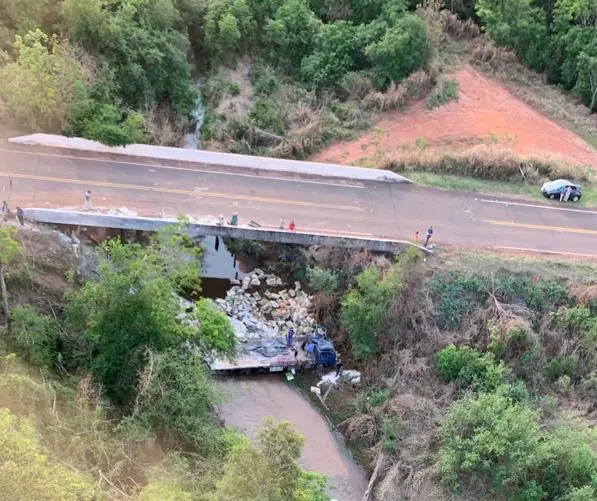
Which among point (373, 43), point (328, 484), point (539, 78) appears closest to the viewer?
point (328, 484)

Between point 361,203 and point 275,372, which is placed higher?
point 361,203

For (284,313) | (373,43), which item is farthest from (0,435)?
(373,43)

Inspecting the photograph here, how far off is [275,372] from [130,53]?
19.7m

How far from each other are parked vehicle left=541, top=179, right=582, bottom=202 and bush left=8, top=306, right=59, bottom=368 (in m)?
25.1

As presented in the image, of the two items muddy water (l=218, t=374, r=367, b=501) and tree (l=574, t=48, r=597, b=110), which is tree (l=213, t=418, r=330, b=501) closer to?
muddy water (l=218, t=374, r=367, b=501)

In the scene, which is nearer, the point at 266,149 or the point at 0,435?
the point at 0,435

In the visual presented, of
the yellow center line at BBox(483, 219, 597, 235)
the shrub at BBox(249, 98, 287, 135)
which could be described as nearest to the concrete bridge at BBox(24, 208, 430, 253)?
the yellow center line at BBox(483, 219, 597, 235)

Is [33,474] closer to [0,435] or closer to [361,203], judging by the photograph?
[0,435]

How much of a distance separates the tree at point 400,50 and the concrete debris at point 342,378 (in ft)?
65.2

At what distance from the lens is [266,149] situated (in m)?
38.4

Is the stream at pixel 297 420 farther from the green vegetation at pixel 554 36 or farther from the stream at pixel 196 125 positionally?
the green vegetation at pixel 554 36

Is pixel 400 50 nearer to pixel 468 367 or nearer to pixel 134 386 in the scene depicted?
pixel 468 367

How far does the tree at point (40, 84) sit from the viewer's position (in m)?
31.8

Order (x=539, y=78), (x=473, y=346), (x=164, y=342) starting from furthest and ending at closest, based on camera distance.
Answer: (x=539, y=78) → (x=473, y=346) → (x=164, y=342)
